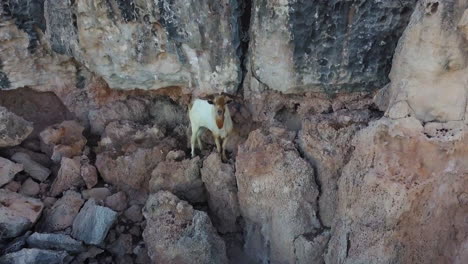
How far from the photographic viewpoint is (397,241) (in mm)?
3270

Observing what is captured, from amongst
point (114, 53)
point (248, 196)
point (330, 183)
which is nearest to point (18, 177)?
point (114, 53)

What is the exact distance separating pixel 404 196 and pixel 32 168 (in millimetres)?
3103

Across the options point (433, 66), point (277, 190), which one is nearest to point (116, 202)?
point (277, 190)

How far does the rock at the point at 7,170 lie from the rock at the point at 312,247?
2.39m

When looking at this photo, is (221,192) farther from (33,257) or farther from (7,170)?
(7,170)

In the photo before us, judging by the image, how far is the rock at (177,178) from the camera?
4.54m

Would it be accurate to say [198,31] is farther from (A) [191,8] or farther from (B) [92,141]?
(B) [92,141]

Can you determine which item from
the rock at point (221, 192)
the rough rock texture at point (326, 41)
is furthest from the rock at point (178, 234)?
the rough rock texture at point (326, 41)

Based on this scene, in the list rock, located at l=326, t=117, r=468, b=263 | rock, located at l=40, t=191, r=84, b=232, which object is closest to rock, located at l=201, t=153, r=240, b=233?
rock, located at l=40, t=191, r=84, b=232

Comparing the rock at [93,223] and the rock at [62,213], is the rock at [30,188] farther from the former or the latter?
the rock at [93,223]

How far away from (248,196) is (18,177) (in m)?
2.01

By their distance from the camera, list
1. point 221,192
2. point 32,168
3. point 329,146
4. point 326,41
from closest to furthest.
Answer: point 326,41 → point 329,146 → point 221,192 → point 32,168

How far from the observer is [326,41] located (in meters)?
3.60

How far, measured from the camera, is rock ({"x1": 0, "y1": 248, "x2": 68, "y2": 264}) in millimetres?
3967
